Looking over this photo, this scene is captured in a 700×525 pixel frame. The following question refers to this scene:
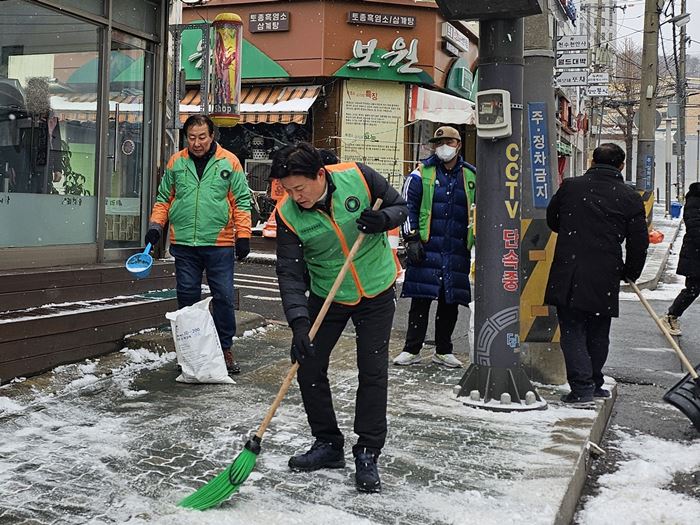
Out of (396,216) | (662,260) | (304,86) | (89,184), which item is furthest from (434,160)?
(304,86)

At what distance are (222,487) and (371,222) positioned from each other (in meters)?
1.31

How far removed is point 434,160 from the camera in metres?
6.38

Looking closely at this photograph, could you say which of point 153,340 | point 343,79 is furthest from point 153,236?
point 343,79

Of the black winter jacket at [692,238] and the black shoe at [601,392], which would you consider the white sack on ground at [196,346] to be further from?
the black winter jacket at [692,238]

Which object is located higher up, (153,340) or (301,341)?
(301,341)

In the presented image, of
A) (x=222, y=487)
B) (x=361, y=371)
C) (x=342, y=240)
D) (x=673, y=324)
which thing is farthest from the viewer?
(x=673, y=324)

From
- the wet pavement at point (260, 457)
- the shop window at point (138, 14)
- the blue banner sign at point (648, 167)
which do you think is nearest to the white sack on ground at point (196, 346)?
the wet pavement at point (260, 457)

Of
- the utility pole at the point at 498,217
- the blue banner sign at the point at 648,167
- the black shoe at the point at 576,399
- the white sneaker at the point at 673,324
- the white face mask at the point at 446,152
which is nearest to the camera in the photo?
the utility pole at the point at 498,217

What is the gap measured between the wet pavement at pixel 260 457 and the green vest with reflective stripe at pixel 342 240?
0.91 metres

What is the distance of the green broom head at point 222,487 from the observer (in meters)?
3.41

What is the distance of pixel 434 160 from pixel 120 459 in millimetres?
3458

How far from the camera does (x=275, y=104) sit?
1875 centimetres

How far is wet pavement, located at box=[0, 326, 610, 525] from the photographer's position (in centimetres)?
343

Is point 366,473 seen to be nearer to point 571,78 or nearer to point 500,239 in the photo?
point 500,239
